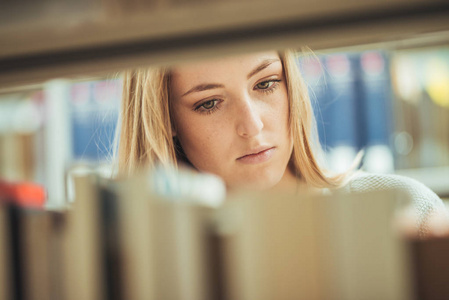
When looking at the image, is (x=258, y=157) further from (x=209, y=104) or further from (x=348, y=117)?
(x=348, y=117)

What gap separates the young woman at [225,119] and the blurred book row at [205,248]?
51 cm

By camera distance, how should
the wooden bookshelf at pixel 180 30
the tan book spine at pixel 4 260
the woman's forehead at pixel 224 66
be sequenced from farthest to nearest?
the woman's forehead at pixel 224 66 → the tan book spine at pixel 4 260 → the wooden bookshelf at pixel 180 30

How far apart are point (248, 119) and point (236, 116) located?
3cm

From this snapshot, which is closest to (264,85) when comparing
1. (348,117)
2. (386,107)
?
(348,117)

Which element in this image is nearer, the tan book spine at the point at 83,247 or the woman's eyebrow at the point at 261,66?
the tan book spine at the point at 83,247

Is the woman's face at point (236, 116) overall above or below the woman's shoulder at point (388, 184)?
above

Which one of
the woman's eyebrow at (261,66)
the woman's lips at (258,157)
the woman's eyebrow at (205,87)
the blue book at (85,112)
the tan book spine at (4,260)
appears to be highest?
the blue book at (85,112)

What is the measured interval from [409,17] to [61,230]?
15.9 inches

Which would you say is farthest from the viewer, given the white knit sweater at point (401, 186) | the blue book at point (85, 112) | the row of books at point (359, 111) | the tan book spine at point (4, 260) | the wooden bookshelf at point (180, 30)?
the blue book at point (85, 112)

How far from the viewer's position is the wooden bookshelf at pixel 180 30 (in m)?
0.37

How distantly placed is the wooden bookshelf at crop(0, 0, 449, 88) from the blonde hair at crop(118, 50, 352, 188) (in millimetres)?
595

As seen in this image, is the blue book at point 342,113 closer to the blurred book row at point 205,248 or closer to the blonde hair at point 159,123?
the blonde hair at point 159,123

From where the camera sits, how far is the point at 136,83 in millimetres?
1094

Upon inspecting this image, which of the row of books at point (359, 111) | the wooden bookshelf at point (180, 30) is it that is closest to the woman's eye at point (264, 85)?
the wooden bookshelf at point (180, 30)
